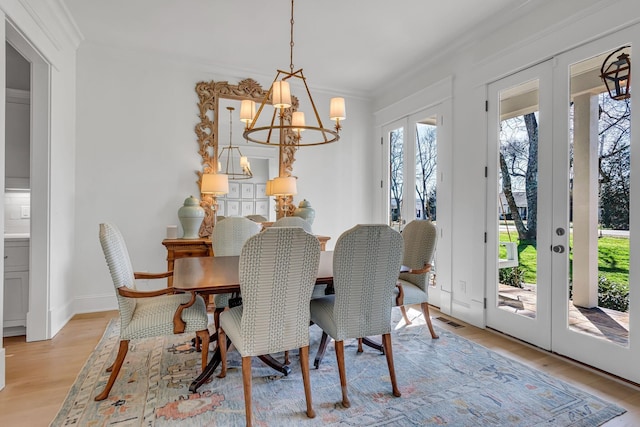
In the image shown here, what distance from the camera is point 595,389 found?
2.13 m

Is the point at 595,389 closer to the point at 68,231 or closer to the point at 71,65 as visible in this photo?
the point at 68,231

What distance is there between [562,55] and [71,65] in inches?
175

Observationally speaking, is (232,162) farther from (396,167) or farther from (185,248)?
(396,167)

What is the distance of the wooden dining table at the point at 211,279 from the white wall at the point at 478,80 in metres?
1.61

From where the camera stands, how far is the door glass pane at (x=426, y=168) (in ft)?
13.0

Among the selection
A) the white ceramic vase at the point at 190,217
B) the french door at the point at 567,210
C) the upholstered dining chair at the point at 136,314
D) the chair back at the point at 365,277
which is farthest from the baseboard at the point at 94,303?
the french door at the point at 567,210

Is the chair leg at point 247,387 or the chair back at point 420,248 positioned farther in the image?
the chair back at point 420,248

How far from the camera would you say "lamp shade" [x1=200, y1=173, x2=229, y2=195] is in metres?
3.84

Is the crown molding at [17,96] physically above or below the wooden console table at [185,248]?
above

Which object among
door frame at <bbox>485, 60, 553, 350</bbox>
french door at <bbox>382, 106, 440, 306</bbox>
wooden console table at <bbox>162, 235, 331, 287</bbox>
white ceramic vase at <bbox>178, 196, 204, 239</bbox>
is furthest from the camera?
french door at <bbox>382, 106, 440, 306</bbox>

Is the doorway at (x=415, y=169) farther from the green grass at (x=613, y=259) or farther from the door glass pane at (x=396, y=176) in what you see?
the green grass at (x=613, y=259)

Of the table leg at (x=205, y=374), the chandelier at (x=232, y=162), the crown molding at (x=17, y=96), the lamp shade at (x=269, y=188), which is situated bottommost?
the table leg at (x=205, y=374)

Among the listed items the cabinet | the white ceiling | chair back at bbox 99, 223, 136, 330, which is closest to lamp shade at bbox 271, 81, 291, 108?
the white ceiling

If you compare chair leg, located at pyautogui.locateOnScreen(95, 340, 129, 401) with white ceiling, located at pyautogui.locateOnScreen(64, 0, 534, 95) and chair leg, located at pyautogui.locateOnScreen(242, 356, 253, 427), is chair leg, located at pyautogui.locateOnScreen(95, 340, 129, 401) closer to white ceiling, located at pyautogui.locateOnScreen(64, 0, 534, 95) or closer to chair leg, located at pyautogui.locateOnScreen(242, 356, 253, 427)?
chair leg, located at pyautogui.locateOnScreen(242, 356, 253, 427)
